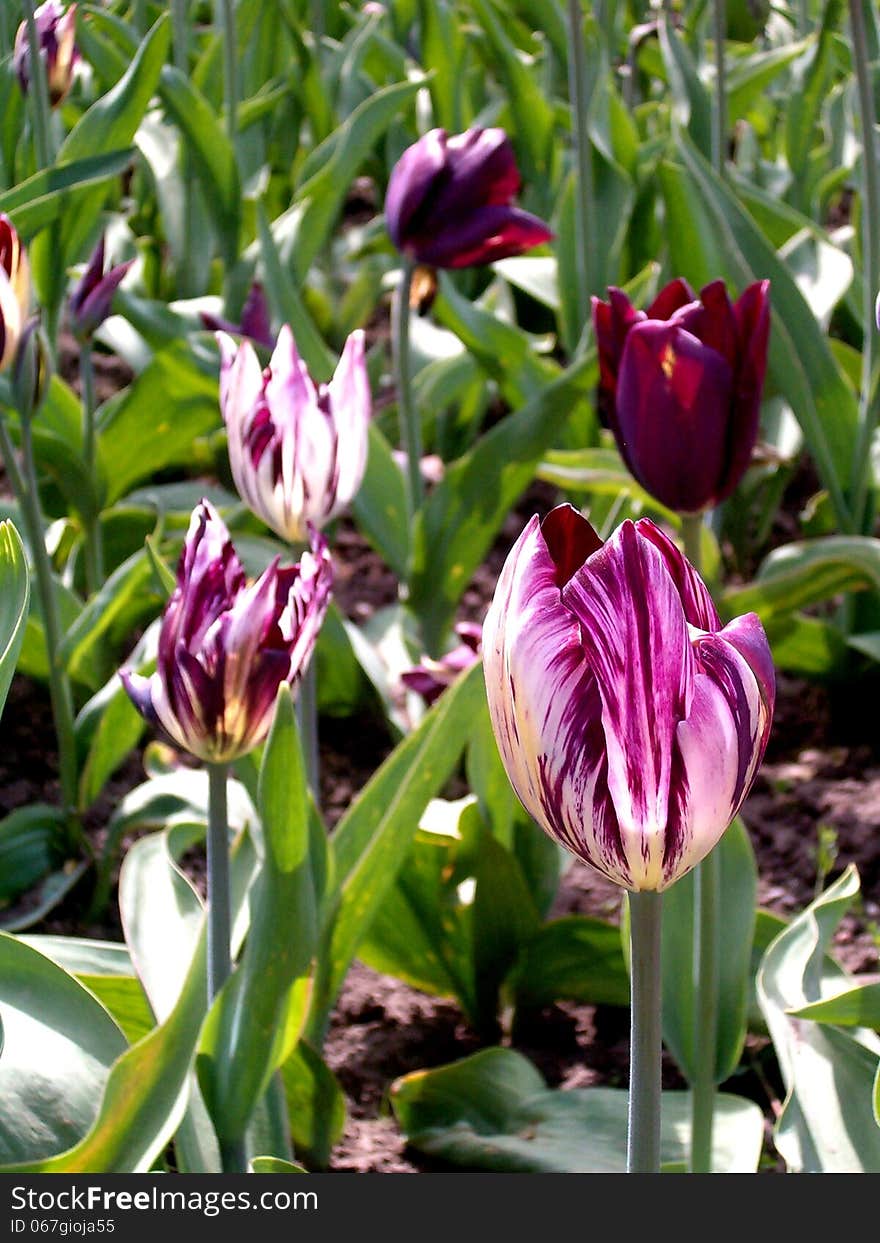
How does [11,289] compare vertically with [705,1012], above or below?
above

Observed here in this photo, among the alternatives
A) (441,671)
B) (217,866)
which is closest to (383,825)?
(217,866)

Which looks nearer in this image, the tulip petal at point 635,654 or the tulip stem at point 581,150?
the tulip petal at point 635,654

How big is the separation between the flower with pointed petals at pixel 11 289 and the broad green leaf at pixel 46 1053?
0.49 metres

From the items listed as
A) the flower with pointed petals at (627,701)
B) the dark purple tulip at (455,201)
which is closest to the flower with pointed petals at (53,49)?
the dark purple tulip at (455,201)

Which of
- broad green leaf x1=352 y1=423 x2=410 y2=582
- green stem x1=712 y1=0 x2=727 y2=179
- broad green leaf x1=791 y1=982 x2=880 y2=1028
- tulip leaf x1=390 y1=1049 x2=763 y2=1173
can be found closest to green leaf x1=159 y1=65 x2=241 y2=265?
broad green leaf x1=352 y1=423 x2=410 y2=582

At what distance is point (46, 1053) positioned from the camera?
1.06 meters

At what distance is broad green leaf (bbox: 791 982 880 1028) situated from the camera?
1.02 meters

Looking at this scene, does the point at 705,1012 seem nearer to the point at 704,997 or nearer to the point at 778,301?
the point at 704,997

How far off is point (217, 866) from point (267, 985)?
0.10m

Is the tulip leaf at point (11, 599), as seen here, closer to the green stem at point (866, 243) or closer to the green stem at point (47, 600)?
the green stem at point (47, 600)

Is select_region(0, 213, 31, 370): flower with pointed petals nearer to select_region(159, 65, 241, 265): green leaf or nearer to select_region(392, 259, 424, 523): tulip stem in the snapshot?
select_region(392, 259, 424, 523): tulip stem

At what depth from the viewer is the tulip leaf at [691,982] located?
123 centimetres

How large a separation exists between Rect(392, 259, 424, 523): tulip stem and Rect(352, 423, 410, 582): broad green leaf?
16 millimetres
